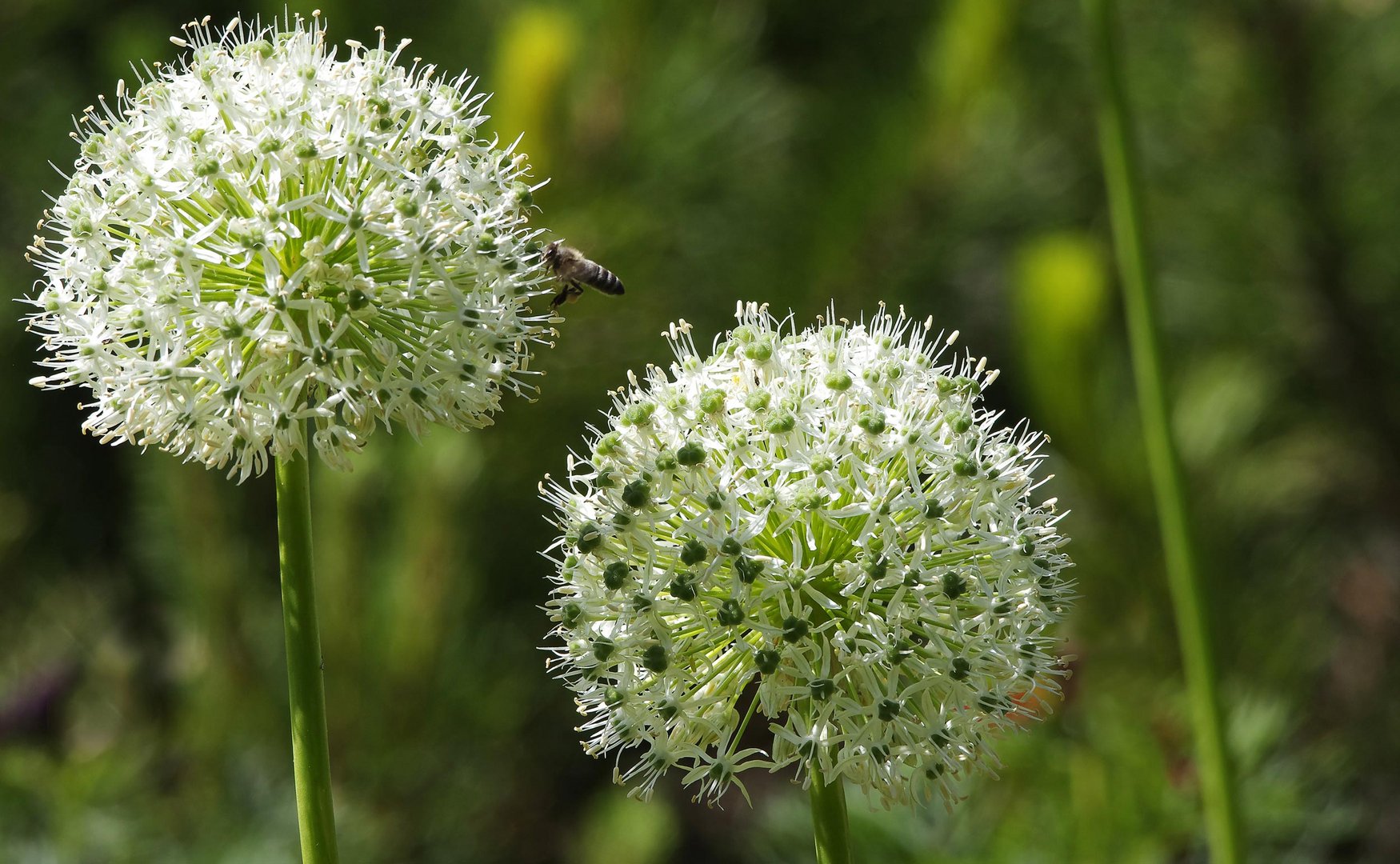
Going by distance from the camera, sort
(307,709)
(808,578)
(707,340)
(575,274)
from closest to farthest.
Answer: (307,709)
(808,578)
(575,274)
(707,340)

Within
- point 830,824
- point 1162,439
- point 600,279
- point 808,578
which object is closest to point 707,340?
point 600,279

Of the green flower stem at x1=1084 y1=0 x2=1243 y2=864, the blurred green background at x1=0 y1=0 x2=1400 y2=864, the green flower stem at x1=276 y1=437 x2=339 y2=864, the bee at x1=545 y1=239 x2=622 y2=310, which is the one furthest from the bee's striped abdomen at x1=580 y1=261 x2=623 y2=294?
the green flower stem at x1=276 y1=437 x2=339 y2=864

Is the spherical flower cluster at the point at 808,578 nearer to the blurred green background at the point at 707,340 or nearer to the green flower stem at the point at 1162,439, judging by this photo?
the green flower stem at the point at 1162,439

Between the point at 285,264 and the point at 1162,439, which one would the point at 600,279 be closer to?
the point at 285,264

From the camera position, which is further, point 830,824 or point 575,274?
point 575,274

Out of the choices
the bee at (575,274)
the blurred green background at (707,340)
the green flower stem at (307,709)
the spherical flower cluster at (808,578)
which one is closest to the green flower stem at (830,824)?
the spherical flower cluster at (808,578)

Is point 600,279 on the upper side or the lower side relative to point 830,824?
upper

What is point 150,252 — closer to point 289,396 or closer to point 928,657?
point 289,396

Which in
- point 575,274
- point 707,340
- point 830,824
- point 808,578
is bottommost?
point 830,824
